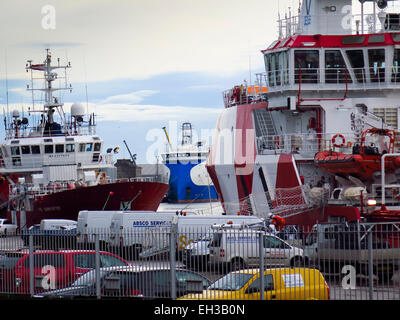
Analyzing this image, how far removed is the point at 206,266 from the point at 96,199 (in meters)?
32.2

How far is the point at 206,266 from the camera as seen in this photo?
20.2m

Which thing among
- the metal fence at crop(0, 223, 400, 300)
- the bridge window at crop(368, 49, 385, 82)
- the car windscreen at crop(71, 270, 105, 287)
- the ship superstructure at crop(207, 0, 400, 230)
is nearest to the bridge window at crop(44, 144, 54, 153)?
the ship superstructure at crop(207, 0, 400, 230)

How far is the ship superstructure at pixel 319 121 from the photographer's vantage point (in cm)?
3569

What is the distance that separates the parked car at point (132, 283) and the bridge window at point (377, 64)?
2216cm

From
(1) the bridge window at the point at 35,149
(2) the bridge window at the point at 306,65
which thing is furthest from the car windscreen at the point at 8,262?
(1) the bridge window at the point at 35,149

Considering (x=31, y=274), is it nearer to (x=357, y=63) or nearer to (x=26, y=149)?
(x=357, y=63)

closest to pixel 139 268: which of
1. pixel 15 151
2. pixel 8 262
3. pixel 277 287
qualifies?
pixel 277 287

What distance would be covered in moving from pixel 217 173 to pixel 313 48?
28.5 ft

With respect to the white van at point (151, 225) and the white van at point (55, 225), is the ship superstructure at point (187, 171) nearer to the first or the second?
the white van at point (55, 225)

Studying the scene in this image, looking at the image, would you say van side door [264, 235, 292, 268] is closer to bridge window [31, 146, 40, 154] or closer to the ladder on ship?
the ladder on ship

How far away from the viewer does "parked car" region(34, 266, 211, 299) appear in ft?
63.1
